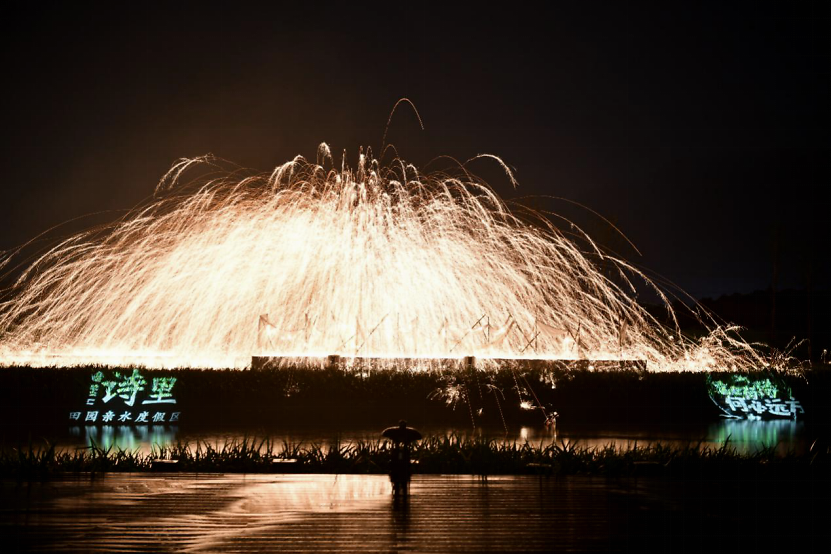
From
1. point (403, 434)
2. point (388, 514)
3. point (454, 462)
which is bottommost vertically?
point (388, 514)

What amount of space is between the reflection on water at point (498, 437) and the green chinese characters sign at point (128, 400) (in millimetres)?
383

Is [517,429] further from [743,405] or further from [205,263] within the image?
[205,263]

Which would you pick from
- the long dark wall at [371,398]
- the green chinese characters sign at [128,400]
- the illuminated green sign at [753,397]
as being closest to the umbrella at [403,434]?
the long dark wall at [371,398]

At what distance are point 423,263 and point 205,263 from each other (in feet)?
17.3

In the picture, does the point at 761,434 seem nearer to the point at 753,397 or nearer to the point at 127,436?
the point at 753,397

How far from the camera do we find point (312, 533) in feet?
20.6

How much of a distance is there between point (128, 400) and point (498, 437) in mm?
6970

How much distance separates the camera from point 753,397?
16.6 m

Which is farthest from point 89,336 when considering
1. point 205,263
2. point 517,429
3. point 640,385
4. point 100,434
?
point 640,385

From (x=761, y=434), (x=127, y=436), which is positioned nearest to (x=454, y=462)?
(x=127, y=436)

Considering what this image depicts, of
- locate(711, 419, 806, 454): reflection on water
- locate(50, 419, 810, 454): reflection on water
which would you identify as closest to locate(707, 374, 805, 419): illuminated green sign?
locate(711, 419, 806, 454): reflection on water

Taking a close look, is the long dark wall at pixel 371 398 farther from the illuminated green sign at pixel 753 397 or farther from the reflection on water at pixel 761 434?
the reflection on water at pixel 761 434

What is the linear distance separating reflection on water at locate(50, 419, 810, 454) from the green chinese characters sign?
1.26 feet

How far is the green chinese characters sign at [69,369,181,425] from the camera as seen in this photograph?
14.1m
